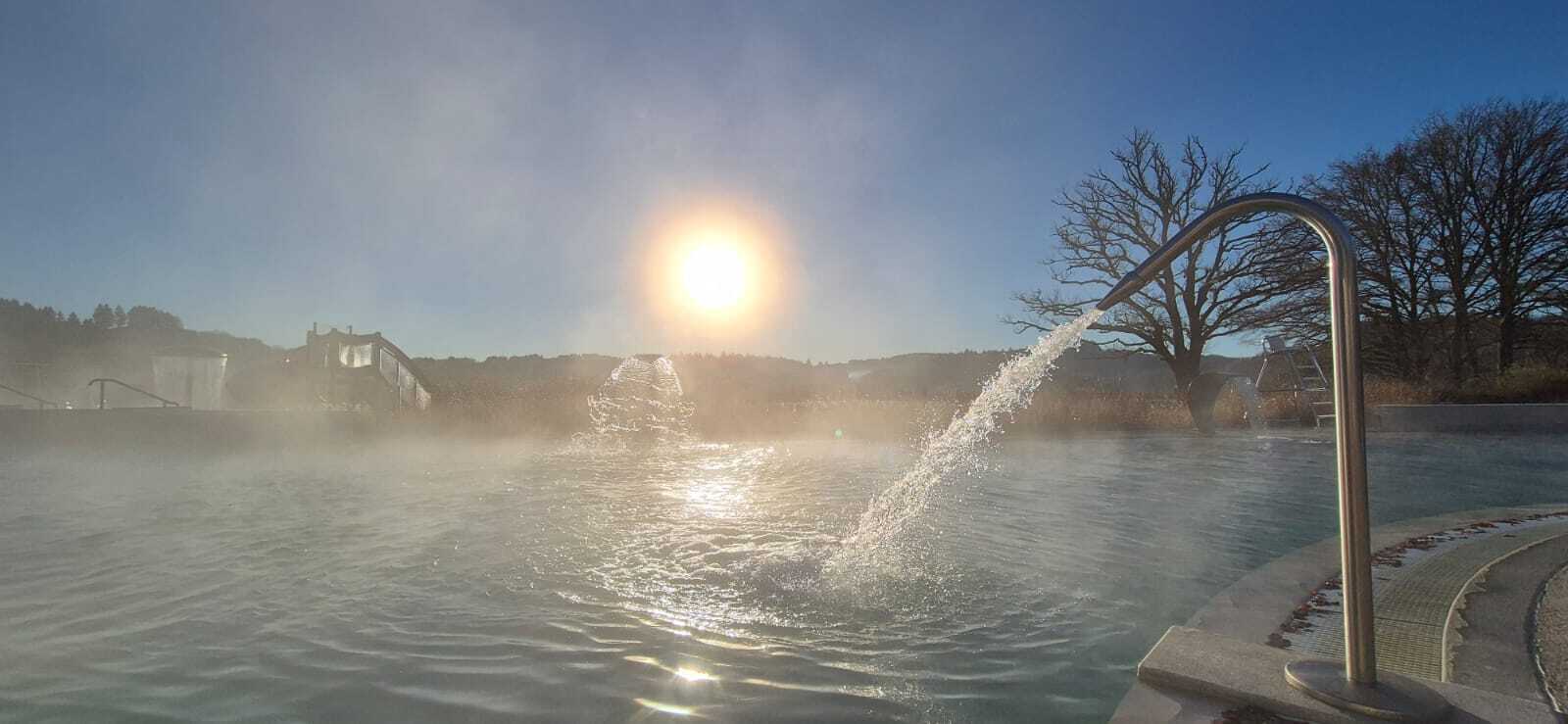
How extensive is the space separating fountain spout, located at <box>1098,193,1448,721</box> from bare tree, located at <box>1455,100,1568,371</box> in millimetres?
20936

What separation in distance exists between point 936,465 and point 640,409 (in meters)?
8.09

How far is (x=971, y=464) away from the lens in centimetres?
936

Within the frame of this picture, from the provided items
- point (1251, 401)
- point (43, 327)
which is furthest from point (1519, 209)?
point (43, 327)

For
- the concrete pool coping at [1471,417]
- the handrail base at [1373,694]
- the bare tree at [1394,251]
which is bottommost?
the handrail base at [1373,694]

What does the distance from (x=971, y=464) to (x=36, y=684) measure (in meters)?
8.32

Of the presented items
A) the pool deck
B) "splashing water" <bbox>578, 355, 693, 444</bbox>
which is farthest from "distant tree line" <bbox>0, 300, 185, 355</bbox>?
the pool deck

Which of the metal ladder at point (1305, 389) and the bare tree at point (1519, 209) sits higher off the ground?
the bare tree at point (1519, 209)

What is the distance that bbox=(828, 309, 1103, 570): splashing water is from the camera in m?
3.93

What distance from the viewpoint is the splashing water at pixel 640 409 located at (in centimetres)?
1385

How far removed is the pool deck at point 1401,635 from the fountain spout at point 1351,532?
0.25ft

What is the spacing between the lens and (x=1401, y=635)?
8.22 ft

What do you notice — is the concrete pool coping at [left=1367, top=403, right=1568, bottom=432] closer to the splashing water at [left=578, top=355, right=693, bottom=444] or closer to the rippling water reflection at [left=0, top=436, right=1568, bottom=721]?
the rippling water reflection at [left=0, top=436, right=1568, bottom=721]

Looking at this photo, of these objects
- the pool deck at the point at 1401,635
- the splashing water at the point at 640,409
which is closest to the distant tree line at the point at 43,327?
the splashing water at the point at 640,409

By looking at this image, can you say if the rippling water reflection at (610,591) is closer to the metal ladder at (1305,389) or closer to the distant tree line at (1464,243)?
the metal ladder at (1305,389)
